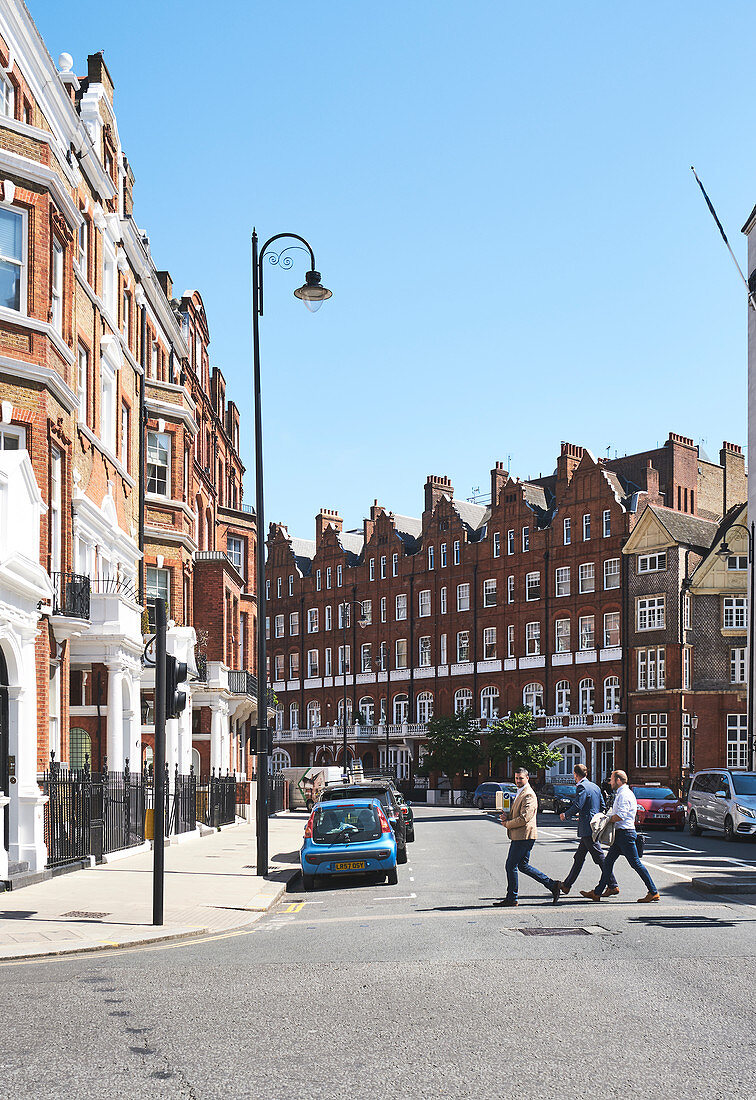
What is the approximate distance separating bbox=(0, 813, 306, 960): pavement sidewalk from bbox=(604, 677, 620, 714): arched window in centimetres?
4445

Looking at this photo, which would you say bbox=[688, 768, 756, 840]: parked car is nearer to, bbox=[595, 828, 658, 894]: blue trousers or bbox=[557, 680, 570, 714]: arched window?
bbox=[595, 828, 658, 894]: blue trousers

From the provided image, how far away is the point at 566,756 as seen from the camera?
70500 mm

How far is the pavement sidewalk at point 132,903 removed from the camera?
1302 centimetres

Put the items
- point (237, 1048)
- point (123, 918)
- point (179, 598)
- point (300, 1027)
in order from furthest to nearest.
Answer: point (179, 598), point (123, 918), point (300, 1027), point (237, 1048)

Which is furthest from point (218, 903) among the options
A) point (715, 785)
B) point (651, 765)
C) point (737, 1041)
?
point (651, 765)

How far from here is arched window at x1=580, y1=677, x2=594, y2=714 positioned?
69.8 meters

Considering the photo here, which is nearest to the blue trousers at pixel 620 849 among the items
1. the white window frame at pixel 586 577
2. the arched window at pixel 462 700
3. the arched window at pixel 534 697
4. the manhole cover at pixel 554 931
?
the manhole cover at pixel 554 931

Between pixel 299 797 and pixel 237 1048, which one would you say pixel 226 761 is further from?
pixel 237 1048

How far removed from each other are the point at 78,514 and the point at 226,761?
23.1 m

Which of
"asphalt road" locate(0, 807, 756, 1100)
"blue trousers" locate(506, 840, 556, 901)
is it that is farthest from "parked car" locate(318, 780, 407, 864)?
"asphalt road" locate(0, 807, 756, 1100)

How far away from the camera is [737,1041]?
24.0ft

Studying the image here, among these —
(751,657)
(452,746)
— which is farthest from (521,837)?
(452,746)

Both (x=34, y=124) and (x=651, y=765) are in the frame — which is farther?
(x=651, y=765)

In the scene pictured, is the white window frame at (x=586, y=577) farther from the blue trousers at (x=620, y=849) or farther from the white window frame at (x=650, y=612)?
the blue trousers at (x=620, y=849)
